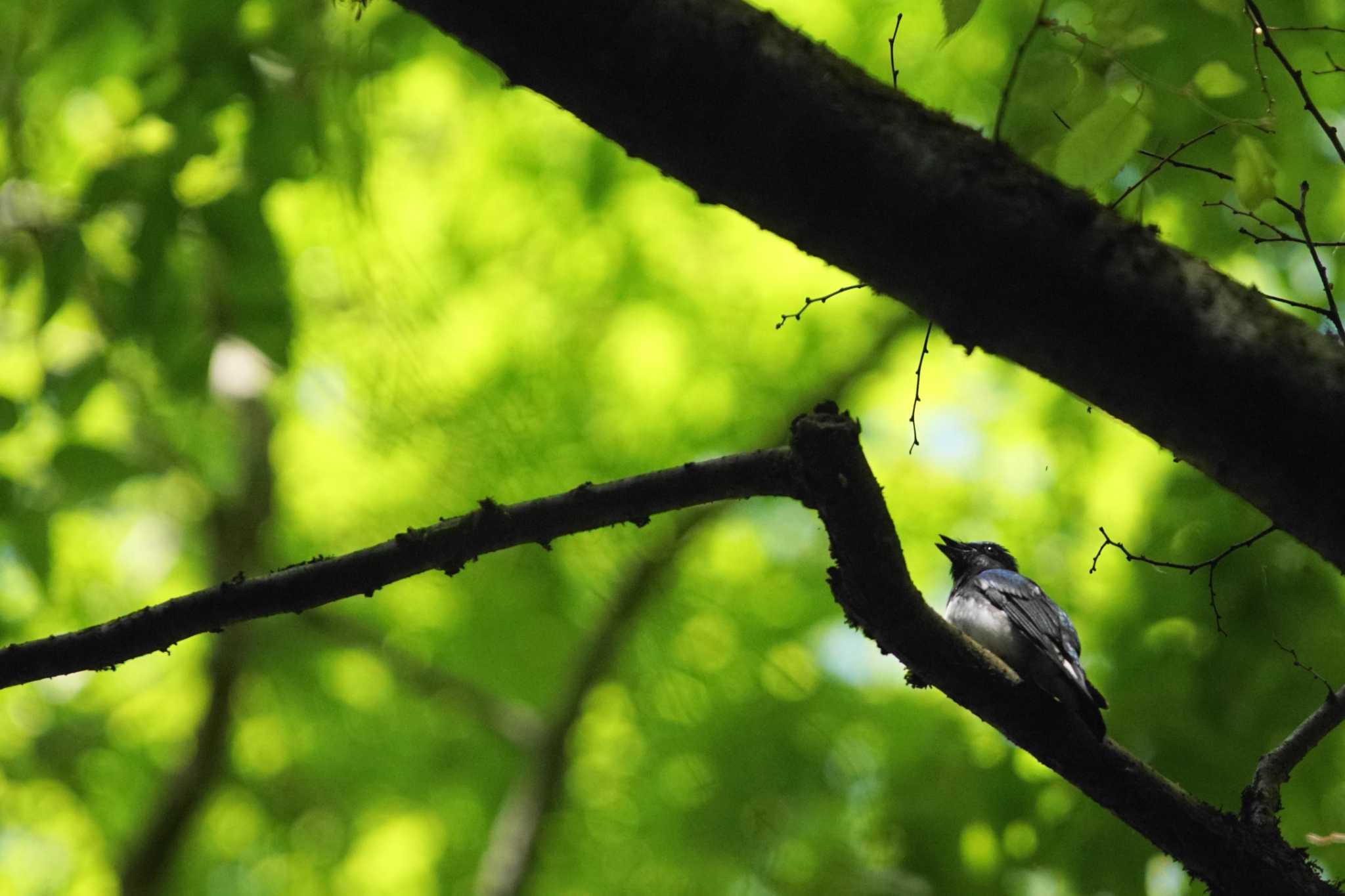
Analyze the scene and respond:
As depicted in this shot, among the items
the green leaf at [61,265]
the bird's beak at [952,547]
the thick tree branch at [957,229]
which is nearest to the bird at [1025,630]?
the bird's beak at [952,547]

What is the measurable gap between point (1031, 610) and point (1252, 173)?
81.6 inches

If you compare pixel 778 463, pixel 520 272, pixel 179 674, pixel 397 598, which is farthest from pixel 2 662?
pixel 179 674

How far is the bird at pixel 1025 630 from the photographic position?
305 cm

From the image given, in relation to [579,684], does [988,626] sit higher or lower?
higher

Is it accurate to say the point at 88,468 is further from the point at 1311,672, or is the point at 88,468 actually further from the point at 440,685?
the point at 1311,672

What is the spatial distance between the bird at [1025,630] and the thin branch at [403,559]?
117 cm

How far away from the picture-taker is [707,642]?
6941 millimetres

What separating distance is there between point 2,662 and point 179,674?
652cm

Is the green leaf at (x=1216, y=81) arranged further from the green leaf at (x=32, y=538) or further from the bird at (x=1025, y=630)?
the green leaf at (x=32, y=538)

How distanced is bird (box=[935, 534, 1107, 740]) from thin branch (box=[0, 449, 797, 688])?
1169 millimetres

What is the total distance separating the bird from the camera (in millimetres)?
3049

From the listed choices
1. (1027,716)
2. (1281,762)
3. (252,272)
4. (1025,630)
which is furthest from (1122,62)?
(252,272)

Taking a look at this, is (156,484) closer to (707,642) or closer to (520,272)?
(520,272)

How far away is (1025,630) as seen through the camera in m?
3.61
